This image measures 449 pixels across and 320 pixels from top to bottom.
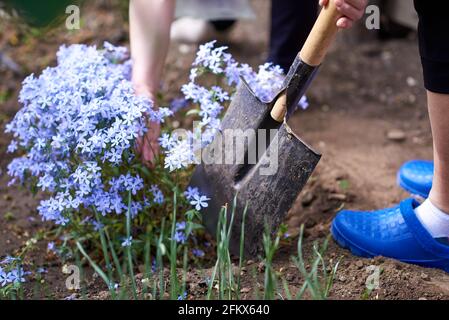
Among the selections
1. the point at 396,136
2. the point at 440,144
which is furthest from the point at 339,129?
the point at 440,144

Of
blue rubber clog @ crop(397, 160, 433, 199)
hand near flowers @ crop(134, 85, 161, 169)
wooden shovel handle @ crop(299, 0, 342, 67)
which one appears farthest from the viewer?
blue rubber clog @ crop(397, 160, 433, 199)

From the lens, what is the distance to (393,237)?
6.22 feet

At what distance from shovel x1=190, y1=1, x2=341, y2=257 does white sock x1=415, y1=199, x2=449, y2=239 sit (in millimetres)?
357

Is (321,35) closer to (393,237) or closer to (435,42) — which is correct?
(435,42)

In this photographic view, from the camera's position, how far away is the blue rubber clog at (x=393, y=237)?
1844 millimetres

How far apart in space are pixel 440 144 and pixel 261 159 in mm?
492


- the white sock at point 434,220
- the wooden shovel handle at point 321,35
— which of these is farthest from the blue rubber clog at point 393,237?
the wooden shovel handle at point 321,35

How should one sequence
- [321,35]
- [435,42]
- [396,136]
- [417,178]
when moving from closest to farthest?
[435,42]
[321,35]
[417,178]
[396,136]

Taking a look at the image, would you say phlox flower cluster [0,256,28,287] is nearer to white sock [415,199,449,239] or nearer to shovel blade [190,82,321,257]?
shovel blade [190,82,321,257]

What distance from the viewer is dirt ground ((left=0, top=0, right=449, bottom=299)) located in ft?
5.93

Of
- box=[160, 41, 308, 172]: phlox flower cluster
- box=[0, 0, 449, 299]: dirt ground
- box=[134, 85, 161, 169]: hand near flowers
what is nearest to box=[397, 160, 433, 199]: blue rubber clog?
box=[0, 0, 449, 299]: dirt ground

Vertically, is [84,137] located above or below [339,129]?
above

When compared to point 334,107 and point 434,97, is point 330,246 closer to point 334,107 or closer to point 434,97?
point 434,97

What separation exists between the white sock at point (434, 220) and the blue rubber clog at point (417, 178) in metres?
0.28
